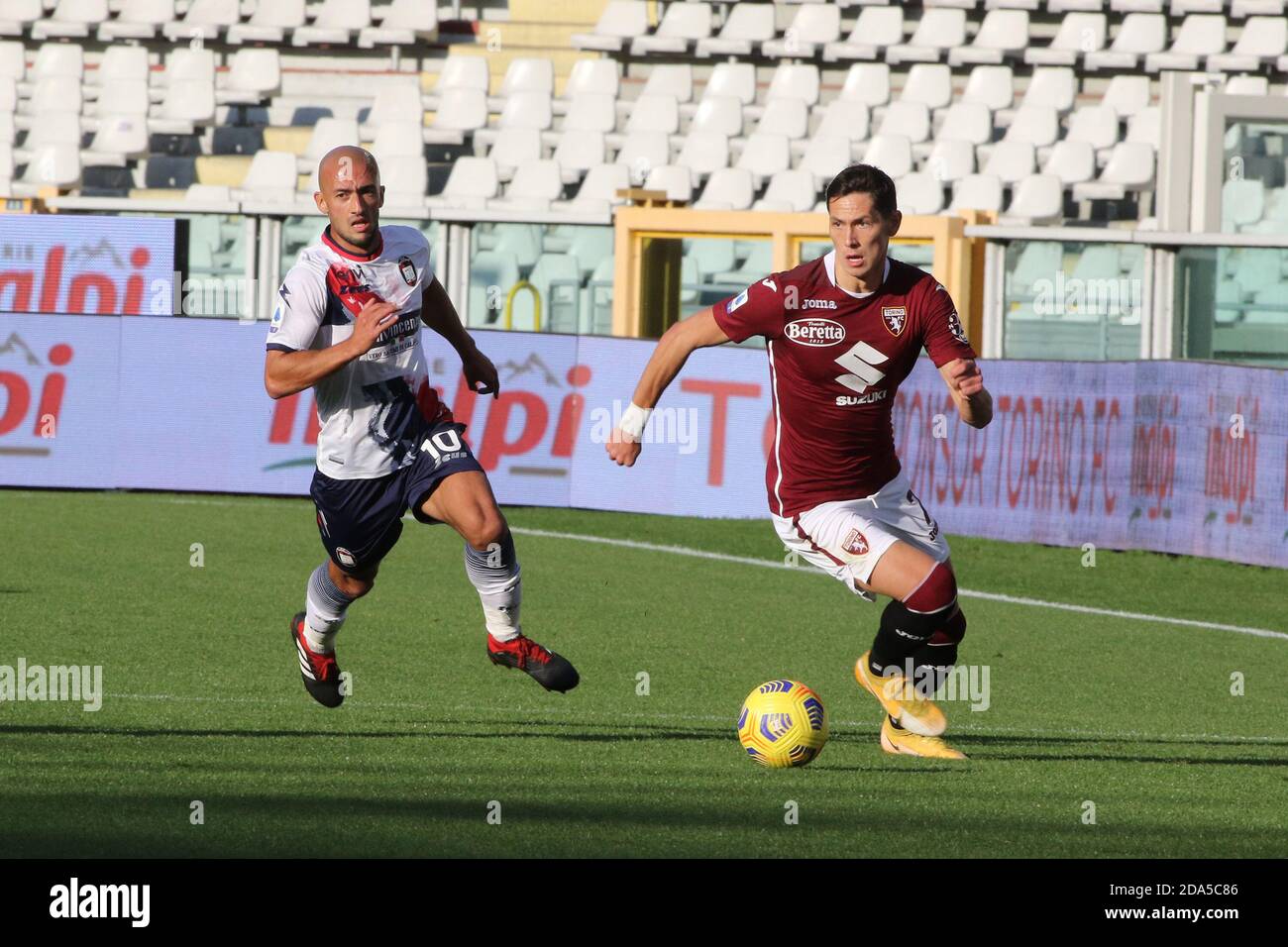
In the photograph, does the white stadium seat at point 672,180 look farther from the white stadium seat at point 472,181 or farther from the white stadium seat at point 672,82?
the white stadium seat at point 672,82

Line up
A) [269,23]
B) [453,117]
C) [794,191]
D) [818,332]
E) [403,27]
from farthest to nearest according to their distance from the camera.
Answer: [269,23]
[403,27]
[453,117]
[794,191]
[818,332]

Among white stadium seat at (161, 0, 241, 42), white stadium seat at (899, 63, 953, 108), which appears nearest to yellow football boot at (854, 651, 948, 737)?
white stadium seat at (899, 63, 953, 108)

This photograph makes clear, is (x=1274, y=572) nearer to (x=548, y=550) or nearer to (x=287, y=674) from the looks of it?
(x=548, y=550)

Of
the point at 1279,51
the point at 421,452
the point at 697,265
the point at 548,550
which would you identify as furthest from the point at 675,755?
the point at 1279,51

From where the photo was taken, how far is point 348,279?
8766mm

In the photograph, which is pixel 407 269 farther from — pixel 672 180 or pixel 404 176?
pixel 404 176

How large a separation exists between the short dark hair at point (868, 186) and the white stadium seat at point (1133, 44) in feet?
65.6

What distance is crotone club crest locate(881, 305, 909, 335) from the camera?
834 cm

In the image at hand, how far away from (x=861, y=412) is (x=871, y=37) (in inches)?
797

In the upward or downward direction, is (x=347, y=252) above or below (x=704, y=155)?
below

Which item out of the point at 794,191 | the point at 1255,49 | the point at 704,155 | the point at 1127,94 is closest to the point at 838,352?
the point at 794,191

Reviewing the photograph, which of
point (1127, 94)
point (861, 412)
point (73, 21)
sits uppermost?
point (73, 21)

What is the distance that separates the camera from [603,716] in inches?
374

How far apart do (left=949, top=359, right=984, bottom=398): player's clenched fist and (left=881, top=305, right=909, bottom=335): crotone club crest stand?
354 mm
